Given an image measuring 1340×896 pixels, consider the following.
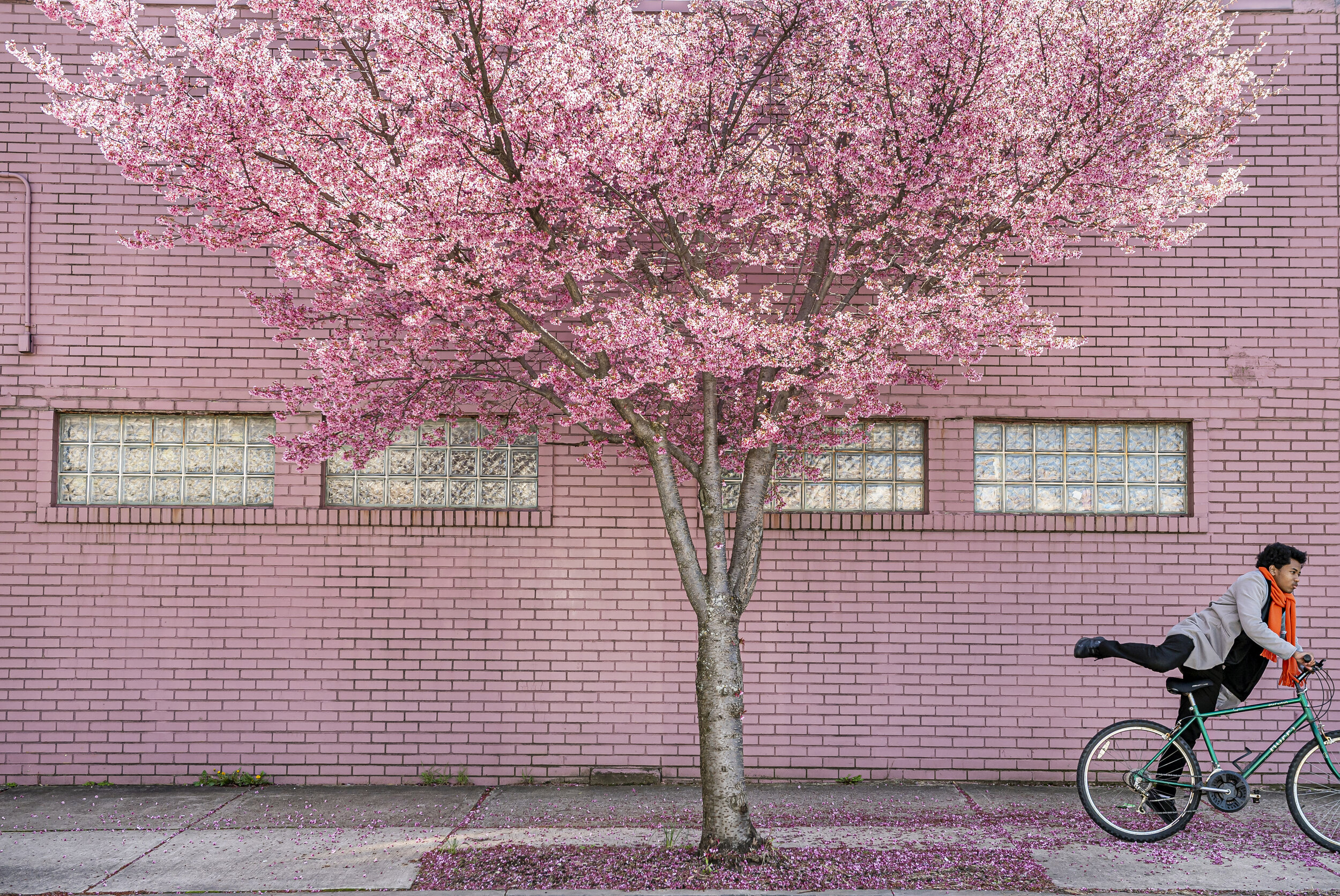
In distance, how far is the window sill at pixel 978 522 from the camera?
7234 mm

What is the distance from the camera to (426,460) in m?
7.45

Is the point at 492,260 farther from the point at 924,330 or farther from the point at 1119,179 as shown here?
the point at 1119,179

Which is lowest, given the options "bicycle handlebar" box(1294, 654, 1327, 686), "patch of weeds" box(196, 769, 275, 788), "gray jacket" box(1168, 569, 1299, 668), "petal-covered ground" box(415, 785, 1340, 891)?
"patch of weeds" box(196, 769, 275, 788)

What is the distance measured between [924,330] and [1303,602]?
436 centimetres

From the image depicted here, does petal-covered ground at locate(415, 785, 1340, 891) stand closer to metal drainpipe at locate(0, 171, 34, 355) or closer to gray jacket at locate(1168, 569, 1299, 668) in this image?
gray jacket at locate(1168, 569, 1299, 668)

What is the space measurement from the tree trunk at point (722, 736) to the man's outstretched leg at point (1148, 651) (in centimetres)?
202

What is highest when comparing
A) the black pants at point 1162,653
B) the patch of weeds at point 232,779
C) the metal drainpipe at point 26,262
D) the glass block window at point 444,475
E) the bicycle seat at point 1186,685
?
the metal drainpipe at point 26,262

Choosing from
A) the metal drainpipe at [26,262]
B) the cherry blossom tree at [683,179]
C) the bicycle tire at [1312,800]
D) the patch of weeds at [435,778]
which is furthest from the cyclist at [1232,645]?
the metal drainpipe at [26,262]

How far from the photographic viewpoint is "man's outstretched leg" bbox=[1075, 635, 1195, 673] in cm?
553

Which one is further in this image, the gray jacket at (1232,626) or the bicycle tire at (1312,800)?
the bicycle tire at (1312,800)

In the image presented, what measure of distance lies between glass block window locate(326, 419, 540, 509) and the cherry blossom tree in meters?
1.38

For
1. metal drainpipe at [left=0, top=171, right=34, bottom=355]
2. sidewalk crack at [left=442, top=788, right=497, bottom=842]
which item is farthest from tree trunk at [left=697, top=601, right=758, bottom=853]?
metal drainpipe at [left=0, top=171, right=34, bottom=355]

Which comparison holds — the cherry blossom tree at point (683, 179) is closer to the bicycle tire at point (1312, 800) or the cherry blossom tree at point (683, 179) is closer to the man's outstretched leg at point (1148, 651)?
the man's outstretched leg at point (1148, 651)

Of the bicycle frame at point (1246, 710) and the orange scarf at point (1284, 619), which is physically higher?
the orange scarf at point (1284, 619)
